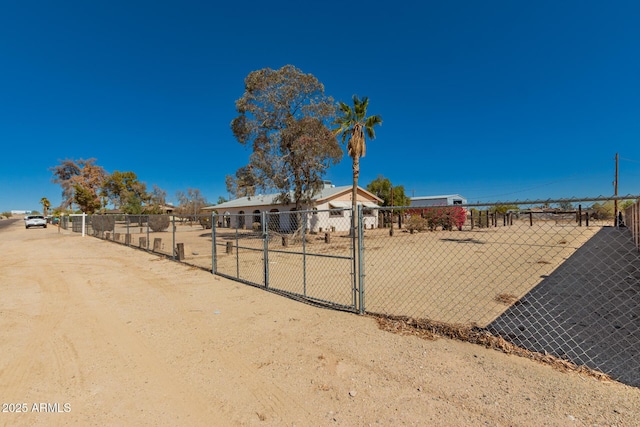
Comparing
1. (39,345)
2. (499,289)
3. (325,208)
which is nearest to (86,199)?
(325,208)

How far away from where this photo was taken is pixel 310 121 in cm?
1786

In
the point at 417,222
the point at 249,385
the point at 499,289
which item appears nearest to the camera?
the point at 249,385

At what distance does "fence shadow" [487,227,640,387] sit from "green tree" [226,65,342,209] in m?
13.1

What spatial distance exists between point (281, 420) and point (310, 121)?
1676cm

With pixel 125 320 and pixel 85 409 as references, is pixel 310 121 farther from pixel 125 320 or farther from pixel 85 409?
pixel 85 409

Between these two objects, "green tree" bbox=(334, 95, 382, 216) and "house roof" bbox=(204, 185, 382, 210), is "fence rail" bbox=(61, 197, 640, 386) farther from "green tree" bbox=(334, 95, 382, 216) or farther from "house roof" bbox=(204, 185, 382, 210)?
"house roof" bbox=(204, 185, 382, 210)

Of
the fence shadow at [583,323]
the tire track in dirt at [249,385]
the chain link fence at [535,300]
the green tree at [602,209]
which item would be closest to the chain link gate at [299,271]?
the chain link fence at [535,300]

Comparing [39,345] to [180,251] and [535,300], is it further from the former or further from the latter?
[535,300]

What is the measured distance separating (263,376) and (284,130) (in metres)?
16.4

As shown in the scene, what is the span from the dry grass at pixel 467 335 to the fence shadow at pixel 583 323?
0.21m

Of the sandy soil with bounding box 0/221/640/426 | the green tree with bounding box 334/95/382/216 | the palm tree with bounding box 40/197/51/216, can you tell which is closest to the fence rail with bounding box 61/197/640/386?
the sandy soil with bounding box 0/221/640/426

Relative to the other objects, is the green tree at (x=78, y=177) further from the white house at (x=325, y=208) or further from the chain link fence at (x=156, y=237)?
the white house at (x=325, y=208)

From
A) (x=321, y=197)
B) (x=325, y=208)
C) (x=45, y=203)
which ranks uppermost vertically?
(x=45, y=203)

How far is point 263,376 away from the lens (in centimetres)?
328
